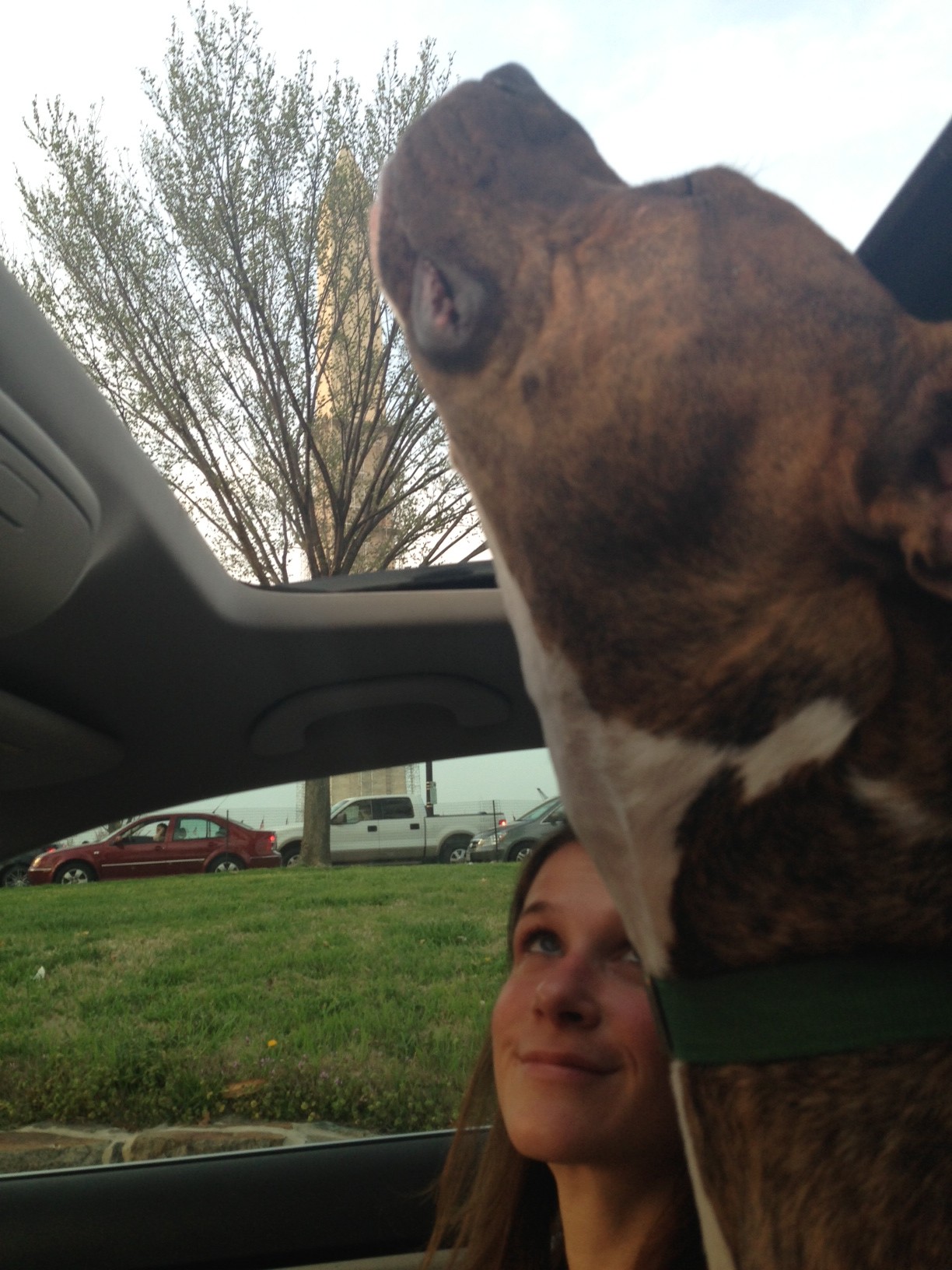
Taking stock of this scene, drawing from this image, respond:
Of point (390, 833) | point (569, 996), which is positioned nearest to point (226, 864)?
point (390, 833)

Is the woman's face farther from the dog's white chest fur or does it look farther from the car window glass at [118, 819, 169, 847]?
the car window glass at [118, 819, 169, 847]

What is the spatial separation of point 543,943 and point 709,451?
35.3 inches

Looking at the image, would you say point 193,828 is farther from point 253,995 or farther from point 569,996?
point 569,996

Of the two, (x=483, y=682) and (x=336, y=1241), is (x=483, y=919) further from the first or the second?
(x=483, y=682)

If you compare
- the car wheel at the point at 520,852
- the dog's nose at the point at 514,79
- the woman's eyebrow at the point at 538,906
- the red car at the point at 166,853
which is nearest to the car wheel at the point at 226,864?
the red car at the point at 166,853

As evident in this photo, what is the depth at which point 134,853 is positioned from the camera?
2.77m

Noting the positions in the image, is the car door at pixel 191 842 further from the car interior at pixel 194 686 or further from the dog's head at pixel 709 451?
the dog's head at pixel 709 451

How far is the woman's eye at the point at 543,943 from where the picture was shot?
52.7 inches

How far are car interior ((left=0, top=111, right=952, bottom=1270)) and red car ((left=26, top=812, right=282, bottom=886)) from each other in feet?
1.78

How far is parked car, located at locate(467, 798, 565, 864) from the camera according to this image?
1.41m

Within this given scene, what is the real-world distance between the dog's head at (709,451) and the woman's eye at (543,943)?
2.50 ft

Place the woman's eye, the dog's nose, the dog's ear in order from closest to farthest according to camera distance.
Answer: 1. the dog's ear
2. the dog's nose
3. the woman's eye

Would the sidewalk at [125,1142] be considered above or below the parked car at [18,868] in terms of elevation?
below

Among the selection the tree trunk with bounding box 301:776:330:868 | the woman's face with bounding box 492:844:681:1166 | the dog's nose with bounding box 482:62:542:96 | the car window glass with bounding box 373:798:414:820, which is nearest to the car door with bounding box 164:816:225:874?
the tree trunk with bounding box 301:776:330:868
